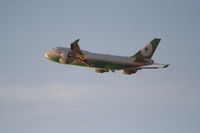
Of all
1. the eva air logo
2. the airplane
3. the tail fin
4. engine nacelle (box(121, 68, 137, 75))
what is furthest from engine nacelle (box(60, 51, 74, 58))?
the eva air logo

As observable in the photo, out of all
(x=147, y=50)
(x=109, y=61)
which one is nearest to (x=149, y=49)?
(x=147, y=50)

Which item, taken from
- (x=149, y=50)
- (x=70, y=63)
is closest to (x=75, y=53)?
(x=70, y=63)

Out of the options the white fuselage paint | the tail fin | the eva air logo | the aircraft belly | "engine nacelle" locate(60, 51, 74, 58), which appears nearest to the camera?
the white fuselage paint

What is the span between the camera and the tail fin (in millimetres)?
101250

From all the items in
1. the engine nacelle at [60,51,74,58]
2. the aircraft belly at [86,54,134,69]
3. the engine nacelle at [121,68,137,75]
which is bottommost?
the engine nacelle at [121,68,137,75]

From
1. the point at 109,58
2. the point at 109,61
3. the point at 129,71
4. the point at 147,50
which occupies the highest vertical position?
the point at 147,50

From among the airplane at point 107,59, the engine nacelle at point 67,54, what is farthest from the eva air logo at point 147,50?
the engine nacelle at point 67,54

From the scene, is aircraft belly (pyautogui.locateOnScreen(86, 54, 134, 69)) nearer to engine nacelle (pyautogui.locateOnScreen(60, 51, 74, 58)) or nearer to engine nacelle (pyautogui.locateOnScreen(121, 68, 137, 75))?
engine nacelle (pyautogui.locateOnScreen(121, 68, 137, 75))

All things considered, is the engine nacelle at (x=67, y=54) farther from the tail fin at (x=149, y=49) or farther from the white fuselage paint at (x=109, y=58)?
the tail fin at (x=149, y=49)

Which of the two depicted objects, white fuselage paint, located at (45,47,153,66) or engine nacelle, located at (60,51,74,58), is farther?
engine nacelle, located at (60,51,74,58)

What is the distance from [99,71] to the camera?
106812mm

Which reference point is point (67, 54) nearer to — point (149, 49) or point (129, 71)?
point (129, 71)

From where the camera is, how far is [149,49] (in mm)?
101750

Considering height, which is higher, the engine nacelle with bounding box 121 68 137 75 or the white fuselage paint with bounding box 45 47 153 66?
the white fuselage paint with bounding box 45 47 153 66
